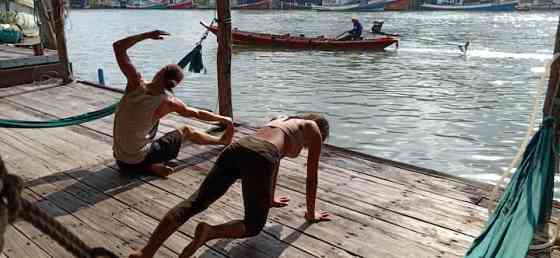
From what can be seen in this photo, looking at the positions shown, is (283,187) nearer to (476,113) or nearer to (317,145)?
(317,145)

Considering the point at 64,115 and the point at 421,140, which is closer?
the point at 64,115

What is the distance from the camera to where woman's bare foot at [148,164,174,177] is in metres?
4.96

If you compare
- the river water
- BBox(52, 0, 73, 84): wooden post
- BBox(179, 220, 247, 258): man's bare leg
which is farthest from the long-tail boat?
BBox(179, 220, 247, 258): man's bare leg

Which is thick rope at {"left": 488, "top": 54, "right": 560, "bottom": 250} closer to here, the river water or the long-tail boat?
the river water

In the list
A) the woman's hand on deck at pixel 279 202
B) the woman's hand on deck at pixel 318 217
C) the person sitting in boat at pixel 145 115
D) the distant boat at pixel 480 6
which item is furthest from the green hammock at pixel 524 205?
the distant boat at pixel 480 6

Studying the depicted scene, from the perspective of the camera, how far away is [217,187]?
3084 millimetres

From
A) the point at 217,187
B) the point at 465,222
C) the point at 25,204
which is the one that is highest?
the point at 25,204

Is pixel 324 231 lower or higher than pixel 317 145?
lower

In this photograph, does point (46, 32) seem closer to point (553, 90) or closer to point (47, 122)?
point (47, 122)

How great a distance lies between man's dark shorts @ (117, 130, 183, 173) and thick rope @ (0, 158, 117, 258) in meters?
3.29

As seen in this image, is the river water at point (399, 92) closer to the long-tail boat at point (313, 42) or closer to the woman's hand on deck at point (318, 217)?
the long-tail boat at point (313, 42)

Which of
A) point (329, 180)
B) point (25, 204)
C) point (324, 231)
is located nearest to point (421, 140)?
point (329, 180)

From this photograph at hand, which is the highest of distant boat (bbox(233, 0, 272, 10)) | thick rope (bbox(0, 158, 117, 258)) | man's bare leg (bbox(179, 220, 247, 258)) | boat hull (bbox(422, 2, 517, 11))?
distant boat (bbox(233, 0, 272, 10))

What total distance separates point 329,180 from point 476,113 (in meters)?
9.93
